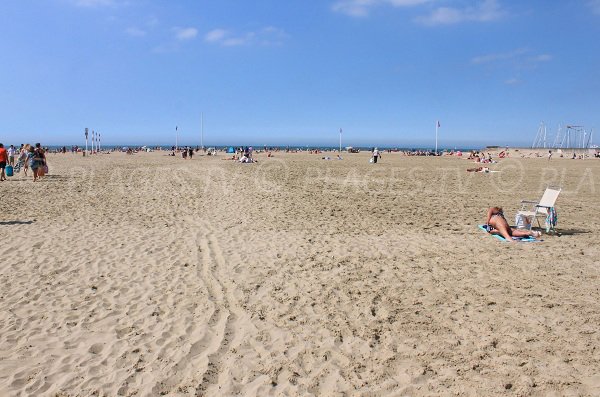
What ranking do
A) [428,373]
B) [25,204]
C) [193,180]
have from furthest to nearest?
[193,180]
[25,204]
[428,373]

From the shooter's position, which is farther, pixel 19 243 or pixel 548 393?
pixel 19 243

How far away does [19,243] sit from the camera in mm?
7391

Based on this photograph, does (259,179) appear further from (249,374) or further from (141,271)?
(249,374)

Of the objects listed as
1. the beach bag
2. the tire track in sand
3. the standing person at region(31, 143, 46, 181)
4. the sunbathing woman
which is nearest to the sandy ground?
the tire track in sand

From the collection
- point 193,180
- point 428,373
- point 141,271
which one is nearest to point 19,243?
point 141,271

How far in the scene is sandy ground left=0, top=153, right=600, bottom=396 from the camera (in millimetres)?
3447

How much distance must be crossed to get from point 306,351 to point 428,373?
107 cm

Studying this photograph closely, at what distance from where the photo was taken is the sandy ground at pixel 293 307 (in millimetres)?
3447

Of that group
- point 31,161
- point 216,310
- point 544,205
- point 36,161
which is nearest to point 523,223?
point 544,205

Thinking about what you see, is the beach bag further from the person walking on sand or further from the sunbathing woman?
the person walking on sand

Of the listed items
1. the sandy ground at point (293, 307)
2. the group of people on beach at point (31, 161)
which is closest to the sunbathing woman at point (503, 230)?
the sandy ground at point (293, 307)

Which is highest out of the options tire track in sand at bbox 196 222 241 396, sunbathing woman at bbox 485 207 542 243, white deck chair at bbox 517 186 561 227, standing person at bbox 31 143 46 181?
standing person at bbox 31 143 46 181

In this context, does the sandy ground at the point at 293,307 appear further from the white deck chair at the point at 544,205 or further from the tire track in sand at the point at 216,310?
the white deck chair at the point at 544,205

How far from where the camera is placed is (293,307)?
4.83m
